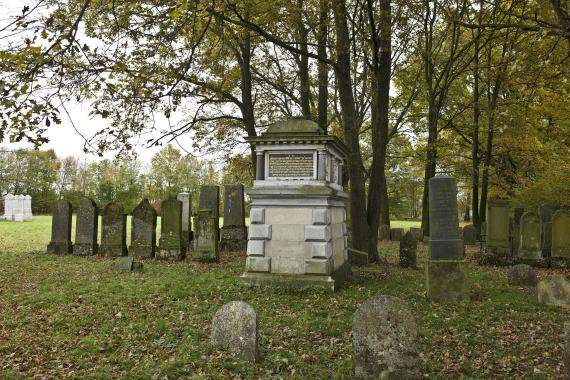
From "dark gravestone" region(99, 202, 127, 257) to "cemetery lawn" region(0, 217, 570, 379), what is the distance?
3.54m

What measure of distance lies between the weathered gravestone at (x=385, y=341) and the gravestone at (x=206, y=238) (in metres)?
8.56

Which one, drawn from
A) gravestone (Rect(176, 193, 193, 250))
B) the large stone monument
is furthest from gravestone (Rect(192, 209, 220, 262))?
the large stone monument

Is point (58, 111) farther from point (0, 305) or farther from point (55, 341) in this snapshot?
point (0, 305)

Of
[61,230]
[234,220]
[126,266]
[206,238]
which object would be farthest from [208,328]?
[61,230]

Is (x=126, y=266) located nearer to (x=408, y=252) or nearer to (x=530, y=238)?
(x=408, y=252)

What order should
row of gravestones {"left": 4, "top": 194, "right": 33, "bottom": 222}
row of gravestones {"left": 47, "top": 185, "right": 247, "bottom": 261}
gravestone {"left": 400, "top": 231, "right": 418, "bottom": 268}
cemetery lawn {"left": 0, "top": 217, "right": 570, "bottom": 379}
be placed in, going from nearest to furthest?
1. cemetery lawn {"left": 0, "top": 217, "right": 570, "bottom": 379}
2. gravestone {"left": 400, "top": 231, "right": 418, "bottom": 268}
3. row of gravestones {"left": 47, "top": 185, "right": 247, "bottom": 261}
4. row of gravestones {"left": 4, "top": 194, "right": 33, "bottom": 222}

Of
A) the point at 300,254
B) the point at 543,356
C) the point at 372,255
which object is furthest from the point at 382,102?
the point at 543,356

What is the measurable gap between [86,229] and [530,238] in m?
13.8

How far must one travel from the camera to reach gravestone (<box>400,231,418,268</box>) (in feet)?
42.1

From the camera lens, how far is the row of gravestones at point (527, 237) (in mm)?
13219

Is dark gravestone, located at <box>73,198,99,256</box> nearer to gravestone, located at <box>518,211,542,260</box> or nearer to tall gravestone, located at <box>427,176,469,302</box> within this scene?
tall gravestone, located at <box>427,176,469,302</box>

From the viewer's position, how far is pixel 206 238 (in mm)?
13297

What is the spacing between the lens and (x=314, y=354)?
19.0ft

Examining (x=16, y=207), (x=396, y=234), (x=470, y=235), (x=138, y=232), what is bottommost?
(x=396, y=234)
